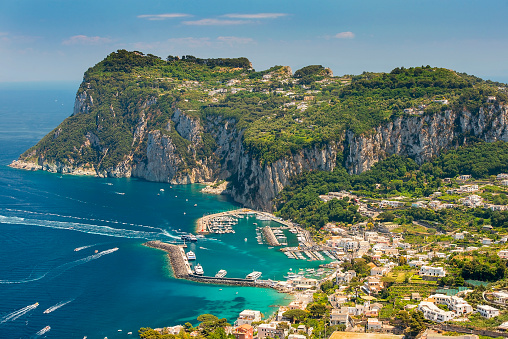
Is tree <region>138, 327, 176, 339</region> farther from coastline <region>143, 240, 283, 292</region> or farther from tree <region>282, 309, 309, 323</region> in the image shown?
coastline <region>143, 240, 283, 292</region>

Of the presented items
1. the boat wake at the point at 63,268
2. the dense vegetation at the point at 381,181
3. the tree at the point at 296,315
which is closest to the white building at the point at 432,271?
the tree at the point at 296,315

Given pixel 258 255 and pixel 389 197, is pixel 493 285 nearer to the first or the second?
pixel 258 255

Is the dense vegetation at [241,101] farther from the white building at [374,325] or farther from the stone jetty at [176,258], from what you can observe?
the white building at [374,325]

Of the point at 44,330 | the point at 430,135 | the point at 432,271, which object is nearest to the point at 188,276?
the point at 44,330

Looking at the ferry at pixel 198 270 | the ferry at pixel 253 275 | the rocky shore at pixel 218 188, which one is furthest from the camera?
the rocky shore at pixel 218 188

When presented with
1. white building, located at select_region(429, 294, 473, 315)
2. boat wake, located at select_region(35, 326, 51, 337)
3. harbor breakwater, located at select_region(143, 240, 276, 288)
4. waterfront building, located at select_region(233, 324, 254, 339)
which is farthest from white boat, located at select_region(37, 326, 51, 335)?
white building, located at select_region(429, 294, 473, 315)

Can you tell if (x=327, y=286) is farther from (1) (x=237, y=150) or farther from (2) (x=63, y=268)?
(1) (x=237, y=150)

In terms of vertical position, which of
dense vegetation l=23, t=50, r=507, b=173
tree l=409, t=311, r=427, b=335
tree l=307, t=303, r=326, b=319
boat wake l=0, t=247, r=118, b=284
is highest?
dense vegetation l=23, t=50, r=507, b=173
